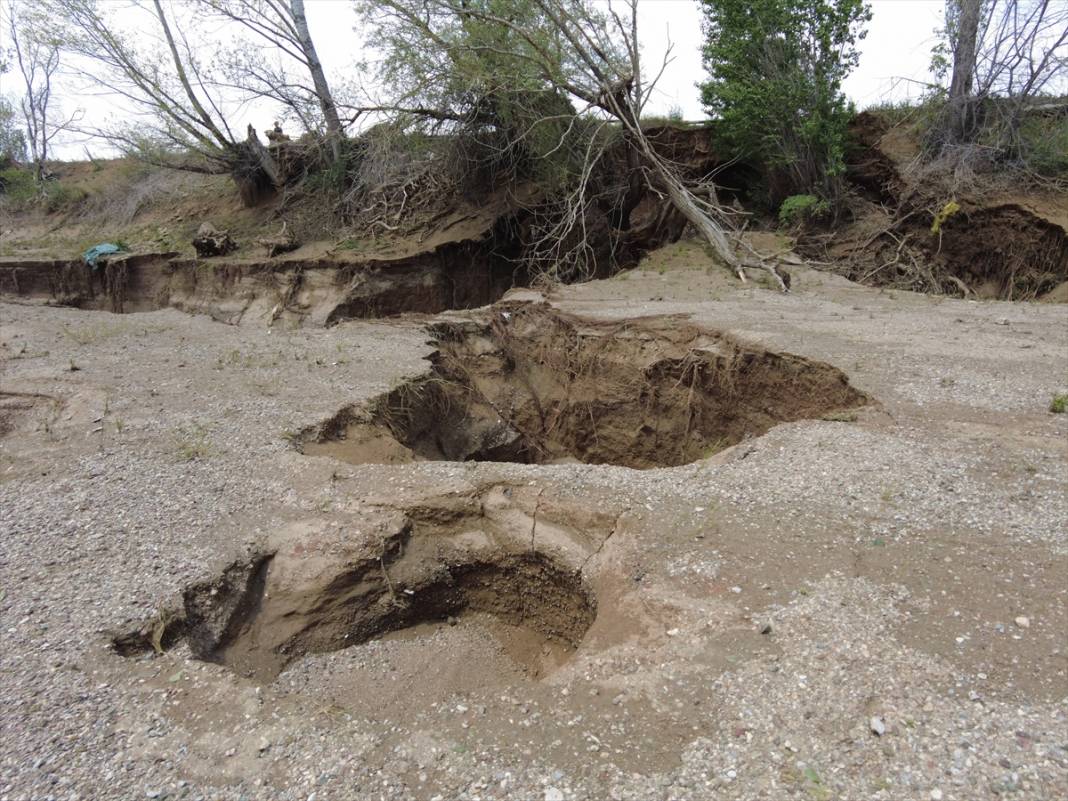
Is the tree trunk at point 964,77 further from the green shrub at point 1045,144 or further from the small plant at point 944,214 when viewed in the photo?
the small plant at point 944,214

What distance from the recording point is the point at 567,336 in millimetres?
9656

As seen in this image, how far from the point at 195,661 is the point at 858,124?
1500 cm

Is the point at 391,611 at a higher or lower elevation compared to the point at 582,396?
lower

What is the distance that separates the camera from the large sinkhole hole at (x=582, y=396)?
690 centimetres

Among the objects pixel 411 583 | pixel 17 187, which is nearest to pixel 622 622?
pixel 411 583

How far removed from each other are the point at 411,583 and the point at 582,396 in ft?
18.2

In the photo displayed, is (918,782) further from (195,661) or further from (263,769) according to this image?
(195,661)

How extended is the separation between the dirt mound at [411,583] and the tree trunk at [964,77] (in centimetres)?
1204

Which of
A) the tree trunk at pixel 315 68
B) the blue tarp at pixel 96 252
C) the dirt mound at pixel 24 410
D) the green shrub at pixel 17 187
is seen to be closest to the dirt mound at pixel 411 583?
the dirt mound at pixel 24 410

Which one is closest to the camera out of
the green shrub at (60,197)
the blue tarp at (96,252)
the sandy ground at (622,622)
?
the sandy ground at (622,622)

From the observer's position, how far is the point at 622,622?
3453 millimetres

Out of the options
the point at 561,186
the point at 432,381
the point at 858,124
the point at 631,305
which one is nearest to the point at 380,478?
the point at 432,381

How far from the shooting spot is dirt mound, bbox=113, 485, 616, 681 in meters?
3.87

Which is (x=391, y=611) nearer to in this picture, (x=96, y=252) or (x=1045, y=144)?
(x=1045, y=144)
